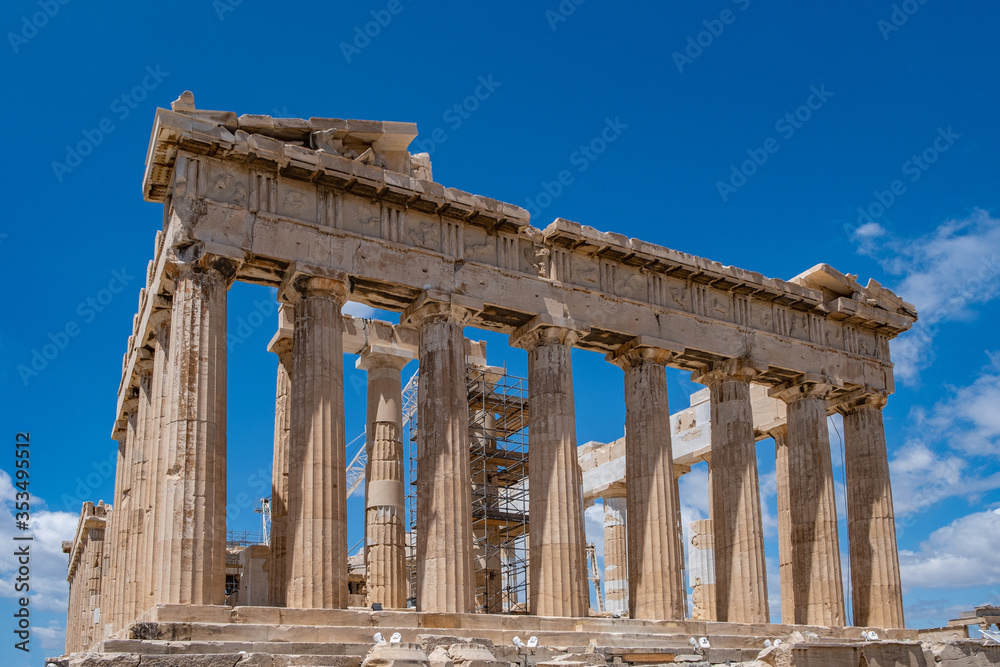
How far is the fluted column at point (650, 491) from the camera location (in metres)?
27.2

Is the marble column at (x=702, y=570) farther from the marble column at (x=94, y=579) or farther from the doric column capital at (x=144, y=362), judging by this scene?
the doric column capital at (x=144, y=362)

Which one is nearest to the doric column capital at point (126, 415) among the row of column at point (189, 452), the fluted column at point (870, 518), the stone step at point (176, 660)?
the row of column at point (189, 452)

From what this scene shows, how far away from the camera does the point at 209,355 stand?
22328 mm

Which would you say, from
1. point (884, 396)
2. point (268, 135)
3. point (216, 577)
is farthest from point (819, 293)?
point (216, 577)

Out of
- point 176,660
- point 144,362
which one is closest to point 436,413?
point 144,362

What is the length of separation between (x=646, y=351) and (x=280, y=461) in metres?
9.72

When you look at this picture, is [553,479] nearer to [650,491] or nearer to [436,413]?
[650,491]

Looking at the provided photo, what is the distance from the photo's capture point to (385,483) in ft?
96.0

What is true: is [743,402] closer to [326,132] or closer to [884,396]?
[884,396]

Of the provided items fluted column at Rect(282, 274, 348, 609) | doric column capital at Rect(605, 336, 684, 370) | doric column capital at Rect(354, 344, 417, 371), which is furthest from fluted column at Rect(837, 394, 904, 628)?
fluted column at Rect(282, 274, 348, 609)

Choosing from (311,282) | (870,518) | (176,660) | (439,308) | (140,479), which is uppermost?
(311,282)

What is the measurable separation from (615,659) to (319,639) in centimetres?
607

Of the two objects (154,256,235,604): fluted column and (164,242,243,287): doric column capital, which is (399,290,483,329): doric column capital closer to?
(164,242,243,287): doric column capital

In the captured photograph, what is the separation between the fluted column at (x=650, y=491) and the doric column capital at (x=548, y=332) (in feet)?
6.83
